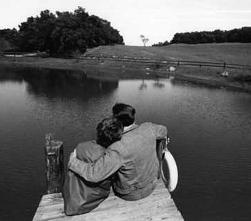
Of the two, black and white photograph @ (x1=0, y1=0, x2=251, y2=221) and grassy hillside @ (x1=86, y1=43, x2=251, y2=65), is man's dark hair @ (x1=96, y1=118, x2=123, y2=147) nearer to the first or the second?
black and white photograph @ (x1=0, y1=0, x2=251, y2=221)

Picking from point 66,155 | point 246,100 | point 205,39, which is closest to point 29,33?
point 205,39

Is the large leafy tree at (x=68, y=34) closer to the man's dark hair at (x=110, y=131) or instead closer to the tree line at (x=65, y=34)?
the tree line at (x=65, y=34)

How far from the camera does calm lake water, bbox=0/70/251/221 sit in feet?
36.1

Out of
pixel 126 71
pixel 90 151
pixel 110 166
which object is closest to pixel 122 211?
pixel 110 166

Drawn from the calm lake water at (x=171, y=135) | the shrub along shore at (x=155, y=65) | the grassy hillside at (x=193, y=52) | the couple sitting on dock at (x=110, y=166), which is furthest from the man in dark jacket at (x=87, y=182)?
the grassy hillside at (x=193, y=52)

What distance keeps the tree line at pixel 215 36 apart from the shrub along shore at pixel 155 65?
56.0 feet

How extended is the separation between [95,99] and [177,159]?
1597cm

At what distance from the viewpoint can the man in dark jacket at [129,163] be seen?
5.68 metres

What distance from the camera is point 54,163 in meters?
7.91

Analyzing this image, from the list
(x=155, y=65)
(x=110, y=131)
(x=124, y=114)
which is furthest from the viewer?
(x=155, y=65)

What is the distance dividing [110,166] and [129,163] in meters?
0.43

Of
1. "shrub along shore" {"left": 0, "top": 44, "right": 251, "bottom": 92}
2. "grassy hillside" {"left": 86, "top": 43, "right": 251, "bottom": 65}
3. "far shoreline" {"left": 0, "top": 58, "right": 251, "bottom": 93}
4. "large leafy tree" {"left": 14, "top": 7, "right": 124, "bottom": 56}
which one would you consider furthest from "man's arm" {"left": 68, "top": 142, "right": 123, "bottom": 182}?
"large leafy tree" {"left": 14, "top": 7, "right": 124, "bottom": 56}

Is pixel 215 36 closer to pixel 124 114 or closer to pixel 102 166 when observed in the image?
pixel 124 114

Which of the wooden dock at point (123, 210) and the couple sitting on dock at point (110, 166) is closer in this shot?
the couple sitting on dock at point (110, 166)
